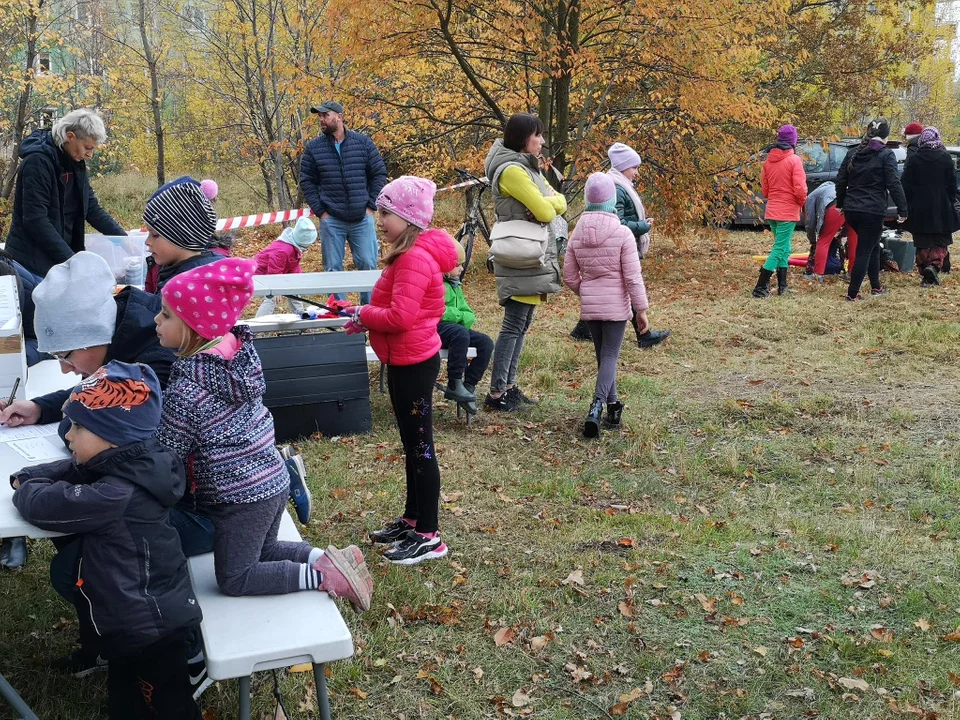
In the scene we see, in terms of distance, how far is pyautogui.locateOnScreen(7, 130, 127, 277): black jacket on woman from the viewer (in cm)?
586

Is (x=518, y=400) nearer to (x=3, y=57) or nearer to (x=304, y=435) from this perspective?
(x=304, y=435)

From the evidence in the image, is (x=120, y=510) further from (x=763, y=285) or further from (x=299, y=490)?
(x=763, y=285)

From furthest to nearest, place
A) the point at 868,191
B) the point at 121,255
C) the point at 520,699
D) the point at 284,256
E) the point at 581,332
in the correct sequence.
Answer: the point at 868,191 → the point at 581,332 → the point at 284,256 → the point at 121,255 → the point at 520,699

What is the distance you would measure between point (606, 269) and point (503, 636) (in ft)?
9.91

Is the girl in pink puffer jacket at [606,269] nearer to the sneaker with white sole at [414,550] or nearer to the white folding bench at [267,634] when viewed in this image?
the sneaker with white sole at [414,550]

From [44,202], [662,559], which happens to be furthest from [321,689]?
[44,202]

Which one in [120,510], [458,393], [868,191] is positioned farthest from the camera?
[868,191]

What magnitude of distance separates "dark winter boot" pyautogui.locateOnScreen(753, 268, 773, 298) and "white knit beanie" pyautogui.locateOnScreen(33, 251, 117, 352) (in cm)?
943

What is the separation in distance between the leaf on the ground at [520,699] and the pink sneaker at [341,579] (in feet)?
2.56

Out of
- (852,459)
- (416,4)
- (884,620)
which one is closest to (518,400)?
(852,459)

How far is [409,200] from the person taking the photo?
432cm

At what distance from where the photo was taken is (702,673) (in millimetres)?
3695

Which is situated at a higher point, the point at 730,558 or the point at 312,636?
the point at 312,636

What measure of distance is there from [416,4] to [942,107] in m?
34.8
